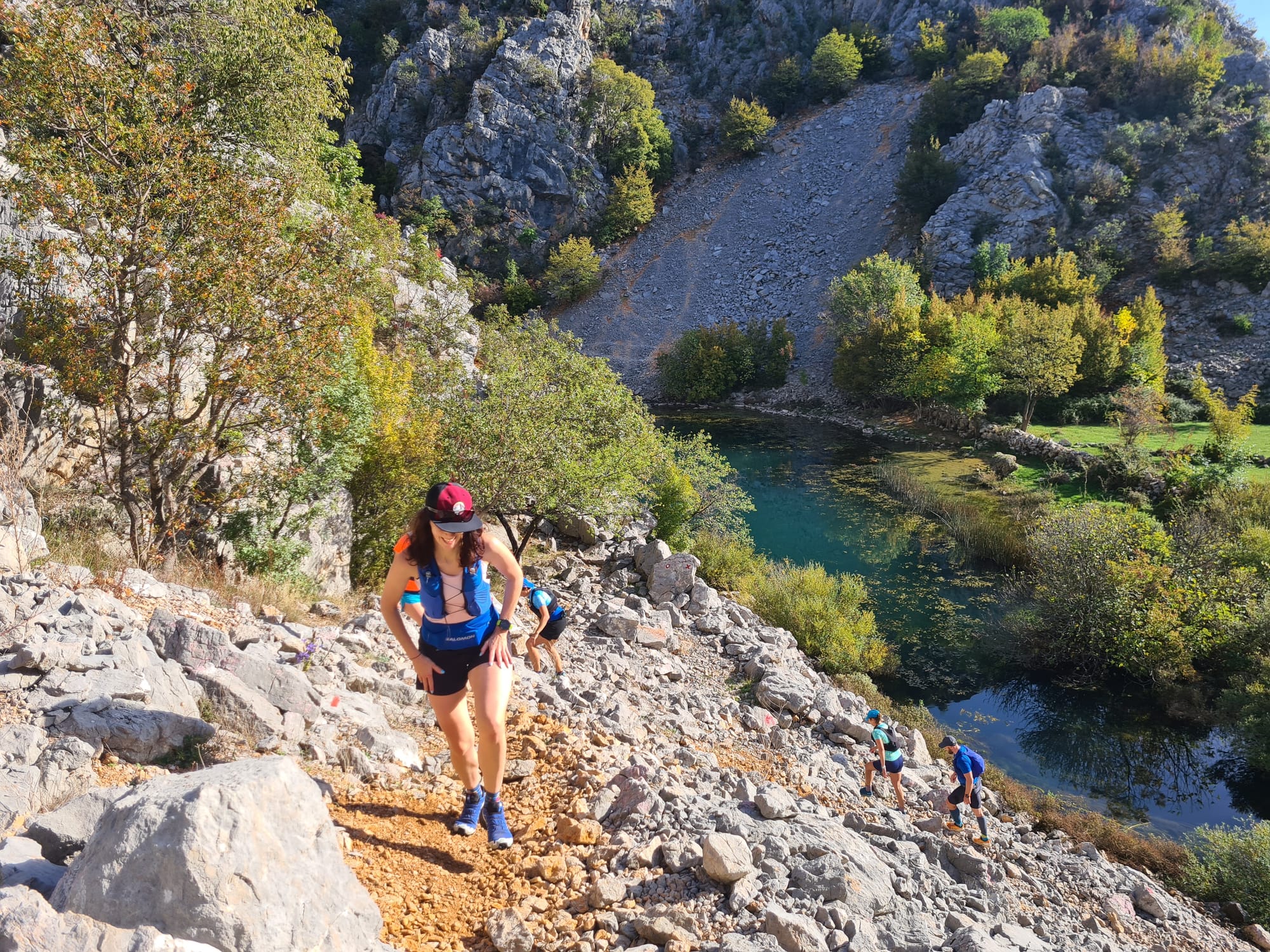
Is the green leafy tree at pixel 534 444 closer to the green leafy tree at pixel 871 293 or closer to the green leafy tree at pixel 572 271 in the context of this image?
the green leafy tree at pixel 871 293

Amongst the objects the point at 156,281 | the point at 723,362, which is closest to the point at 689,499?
the point at 156,281

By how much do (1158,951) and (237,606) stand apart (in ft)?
38.8

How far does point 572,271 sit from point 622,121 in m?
16.3

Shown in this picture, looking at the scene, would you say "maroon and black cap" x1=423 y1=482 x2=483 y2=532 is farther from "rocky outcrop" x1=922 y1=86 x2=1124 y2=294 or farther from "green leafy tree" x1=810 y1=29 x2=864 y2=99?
"green leafy tree" x1=810 y1=29 x2=864 y2=99

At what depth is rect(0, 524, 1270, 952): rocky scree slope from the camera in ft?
9.32

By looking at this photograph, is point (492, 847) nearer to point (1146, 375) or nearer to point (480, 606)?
point (480, 606)

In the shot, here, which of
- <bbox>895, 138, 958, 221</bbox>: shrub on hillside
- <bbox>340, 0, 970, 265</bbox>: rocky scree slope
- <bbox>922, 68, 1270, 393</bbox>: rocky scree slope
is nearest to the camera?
<bbox>922, 68, 1270, 393</bbox>: rocky scree slope

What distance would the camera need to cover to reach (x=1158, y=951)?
8.70 metres

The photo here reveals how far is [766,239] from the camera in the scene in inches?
2285

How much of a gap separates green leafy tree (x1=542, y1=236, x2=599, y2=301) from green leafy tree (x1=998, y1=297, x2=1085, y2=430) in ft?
103

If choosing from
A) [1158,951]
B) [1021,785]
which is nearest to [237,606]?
[1158,951]

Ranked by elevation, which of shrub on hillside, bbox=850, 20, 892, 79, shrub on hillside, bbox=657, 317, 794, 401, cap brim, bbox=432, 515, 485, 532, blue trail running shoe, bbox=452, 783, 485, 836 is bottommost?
blue trail running shoe, bbox=452, 783, 485, 836

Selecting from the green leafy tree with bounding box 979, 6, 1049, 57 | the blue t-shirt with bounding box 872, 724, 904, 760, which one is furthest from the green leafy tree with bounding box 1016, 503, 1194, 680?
the green leafy tree with bounding box 979, 6, 1049, 57

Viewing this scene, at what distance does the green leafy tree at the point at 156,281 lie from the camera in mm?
7543
